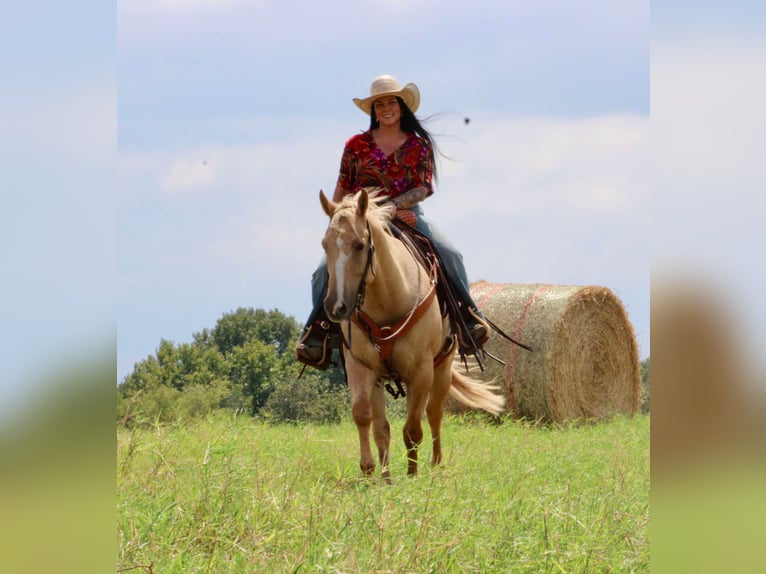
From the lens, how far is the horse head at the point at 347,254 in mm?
5340

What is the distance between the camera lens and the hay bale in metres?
10.8

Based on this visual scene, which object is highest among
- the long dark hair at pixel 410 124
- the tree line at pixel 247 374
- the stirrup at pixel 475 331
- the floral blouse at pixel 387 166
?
the long dark hair at pixel 410 124

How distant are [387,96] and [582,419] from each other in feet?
20.5

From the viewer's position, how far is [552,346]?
10672 millimetres

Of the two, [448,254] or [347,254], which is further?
[448,254]

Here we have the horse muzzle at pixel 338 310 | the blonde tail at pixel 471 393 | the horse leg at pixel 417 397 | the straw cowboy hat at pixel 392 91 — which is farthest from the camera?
the blonde tail at pixel 471 393

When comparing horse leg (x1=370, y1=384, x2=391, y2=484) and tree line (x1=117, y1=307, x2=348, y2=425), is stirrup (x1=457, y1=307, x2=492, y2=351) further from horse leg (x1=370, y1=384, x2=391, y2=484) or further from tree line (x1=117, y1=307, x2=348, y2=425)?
tree line (x1=117, y1=307, x2=348, y2=425)

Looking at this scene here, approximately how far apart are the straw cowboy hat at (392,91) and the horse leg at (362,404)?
210 cm

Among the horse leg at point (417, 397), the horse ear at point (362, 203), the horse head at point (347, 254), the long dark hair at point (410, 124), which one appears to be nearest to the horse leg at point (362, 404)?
the horse leg at point (417, 397)

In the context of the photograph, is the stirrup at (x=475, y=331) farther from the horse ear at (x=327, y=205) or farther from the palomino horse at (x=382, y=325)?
the horse ear at (x=327, y=205)

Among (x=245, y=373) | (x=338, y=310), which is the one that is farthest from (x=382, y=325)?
(x=245, y=373)

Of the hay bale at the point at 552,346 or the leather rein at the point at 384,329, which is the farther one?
the hay bale at the point at 552,346

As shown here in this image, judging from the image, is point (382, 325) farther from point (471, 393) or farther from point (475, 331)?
point (471, 393)

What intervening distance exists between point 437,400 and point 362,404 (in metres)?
1.30
